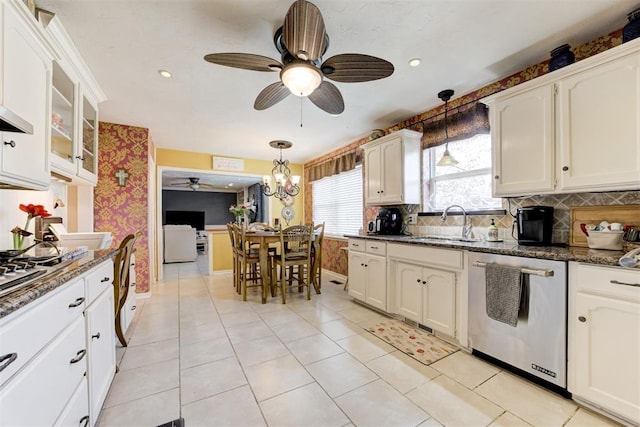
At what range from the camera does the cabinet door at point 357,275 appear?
323 centimetres

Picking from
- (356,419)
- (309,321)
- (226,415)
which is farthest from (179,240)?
(356,419)

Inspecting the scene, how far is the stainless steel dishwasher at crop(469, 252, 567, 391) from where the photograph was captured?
1611 mm

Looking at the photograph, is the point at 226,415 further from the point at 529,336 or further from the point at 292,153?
the point at 292,153

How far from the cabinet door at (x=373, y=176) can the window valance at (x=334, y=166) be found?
77 centimetres

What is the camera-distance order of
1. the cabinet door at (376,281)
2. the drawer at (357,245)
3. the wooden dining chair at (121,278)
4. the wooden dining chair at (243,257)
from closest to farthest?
the wooden dining chair at (121,278), the cabinet door at (376,281), the drawer at (357,245), the wooden dining chair at (243,257)

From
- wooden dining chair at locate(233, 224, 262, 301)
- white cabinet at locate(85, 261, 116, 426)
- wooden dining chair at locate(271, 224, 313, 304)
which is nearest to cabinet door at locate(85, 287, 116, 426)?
white cabinet at locate(85, 261, 116, 426)

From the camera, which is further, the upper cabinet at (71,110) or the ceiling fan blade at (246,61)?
the upper cabinet at (71,110)

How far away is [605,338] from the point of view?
1.44 meters

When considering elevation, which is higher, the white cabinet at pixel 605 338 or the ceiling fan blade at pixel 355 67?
the ceiling fan blade at pixel 355 67

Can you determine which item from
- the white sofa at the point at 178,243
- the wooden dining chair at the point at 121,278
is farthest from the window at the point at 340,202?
the white sofa at the point at 178,243

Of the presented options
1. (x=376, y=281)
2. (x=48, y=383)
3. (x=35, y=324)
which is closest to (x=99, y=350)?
(x=48, y=383)

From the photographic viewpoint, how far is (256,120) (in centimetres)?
350

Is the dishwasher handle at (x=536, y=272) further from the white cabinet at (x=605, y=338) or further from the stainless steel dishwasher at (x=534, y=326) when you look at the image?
the white cabinet at (x=605, y=338)

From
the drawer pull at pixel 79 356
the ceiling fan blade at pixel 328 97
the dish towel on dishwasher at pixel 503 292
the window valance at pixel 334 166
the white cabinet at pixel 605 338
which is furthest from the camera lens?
the window valance at pixel 334 166
